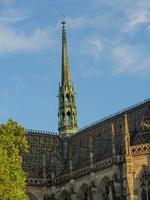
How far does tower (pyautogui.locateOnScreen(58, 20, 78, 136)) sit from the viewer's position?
7175cm

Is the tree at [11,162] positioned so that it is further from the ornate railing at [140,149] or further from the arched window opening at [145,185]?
the arched window opening at [145,185]

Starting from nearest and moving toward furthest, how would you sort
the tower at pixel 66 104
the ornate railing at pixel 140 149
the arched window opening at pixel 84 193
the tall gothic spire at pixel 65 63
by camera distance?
the ornate railing at pixel 140 149, the arched window opening at pixel 84 193, the tower at pixel 66 104, the tall gothic spire at pixel 65 63

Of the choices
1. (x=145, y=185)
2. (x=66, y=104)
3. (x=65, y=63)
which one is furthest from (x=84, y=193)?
(x=65, y=63)

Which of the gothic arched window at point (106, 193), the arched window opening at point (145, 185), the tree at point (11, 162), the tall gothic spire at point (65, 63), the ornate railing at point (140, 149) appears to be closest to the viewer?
the tree at point (11, 162)

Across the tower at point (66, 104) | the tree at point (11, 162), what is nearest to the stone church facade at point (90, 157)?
the tower at point (66, 104)

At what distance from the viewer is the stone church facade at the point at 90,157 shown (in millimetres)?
51469

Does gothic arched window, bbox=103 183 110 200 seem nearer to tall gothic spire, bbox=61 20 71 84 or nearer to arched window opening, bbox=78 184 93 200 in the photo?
arched window opening, bbox=78 184 93 200

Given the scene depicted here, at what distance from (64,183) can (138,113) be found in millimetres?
9949

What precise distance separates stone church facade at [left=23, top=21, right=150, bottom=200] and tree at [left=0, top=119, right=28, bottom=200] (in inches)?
591

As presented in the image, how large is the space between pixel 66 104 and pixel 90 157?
17.1 m

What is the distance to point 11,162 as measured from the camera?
36.6 meters

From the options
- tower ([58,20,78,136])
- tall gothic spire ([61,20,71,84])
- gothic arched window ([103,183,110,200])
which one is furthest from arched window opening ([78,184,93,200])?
tall gothic spire ([61,20,71,84])

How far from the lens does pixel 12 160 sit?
120ft

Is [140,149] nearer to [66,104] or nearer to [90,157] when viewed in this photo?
[90,157]
